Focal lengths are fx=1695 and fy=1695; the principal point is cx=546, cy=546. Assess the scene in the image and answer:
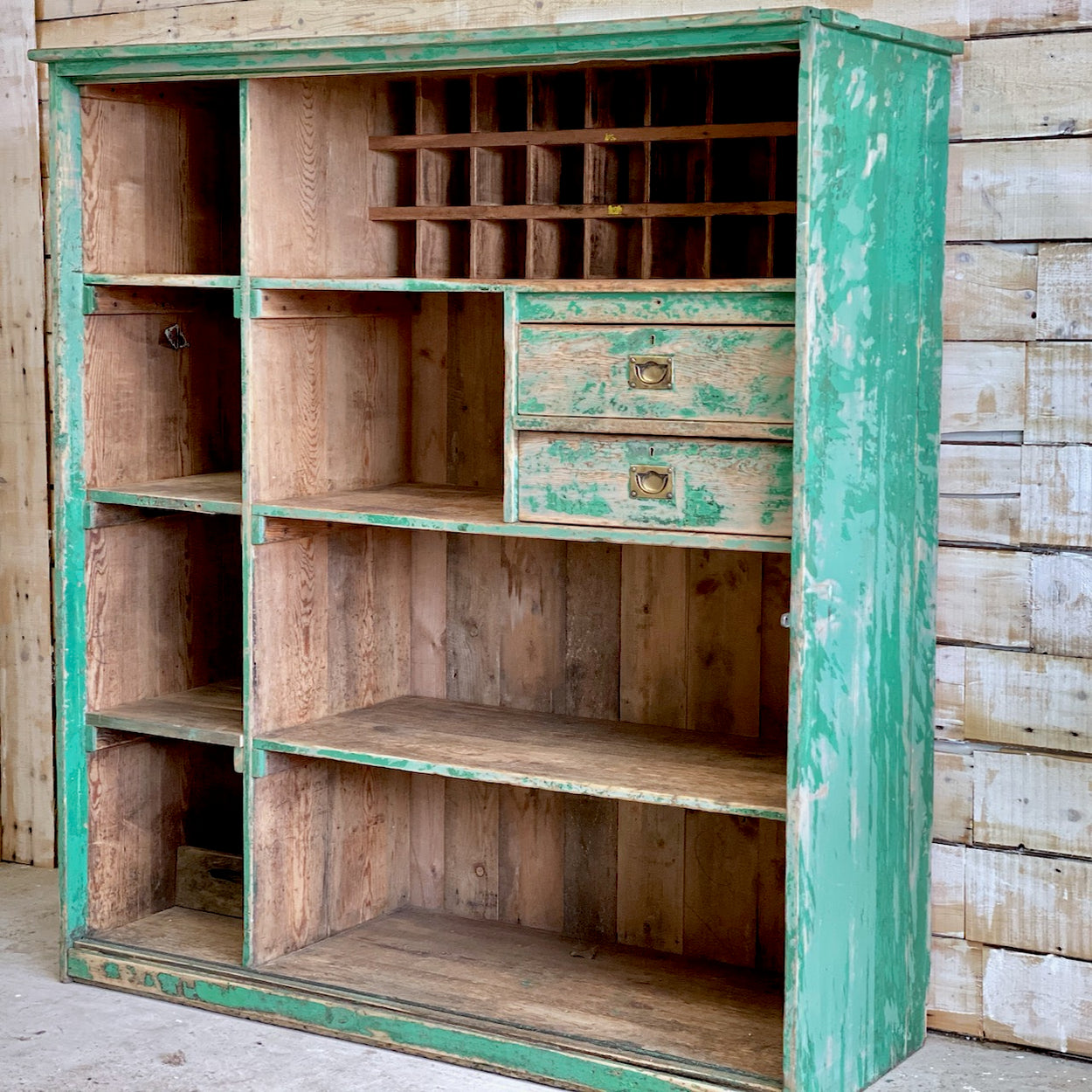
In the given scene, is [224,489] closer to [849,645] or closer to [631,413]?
[631,413]

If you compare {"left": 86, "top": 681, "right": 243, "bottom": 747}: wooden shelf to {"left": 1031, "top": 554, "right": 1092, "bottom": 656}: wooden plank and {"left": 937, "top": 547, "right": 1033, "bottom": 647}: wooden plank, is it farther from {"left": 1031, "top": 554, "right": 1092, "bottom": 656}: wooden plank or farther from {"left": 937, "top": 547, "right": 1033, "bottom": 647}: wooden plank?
{"left": 1031, "top": 554, "right": 1092, "bottom": 656}: wooden plank

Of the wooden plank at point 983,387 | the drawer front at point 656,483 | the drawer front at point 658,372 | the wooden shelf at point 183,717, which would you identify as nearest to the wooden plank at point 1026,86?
the wooden plank at point 983,387

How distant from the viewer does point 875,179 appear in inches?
115

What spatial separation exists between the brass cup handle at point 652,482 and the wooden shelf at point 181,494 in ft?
2.90

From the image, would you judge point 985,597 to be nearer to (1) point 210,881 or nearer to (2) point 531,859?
(2) point 531,859

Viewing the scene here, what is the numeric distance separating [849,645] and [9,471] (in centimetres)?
Result: 247

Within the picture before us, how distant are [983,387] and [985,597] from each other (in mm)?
403

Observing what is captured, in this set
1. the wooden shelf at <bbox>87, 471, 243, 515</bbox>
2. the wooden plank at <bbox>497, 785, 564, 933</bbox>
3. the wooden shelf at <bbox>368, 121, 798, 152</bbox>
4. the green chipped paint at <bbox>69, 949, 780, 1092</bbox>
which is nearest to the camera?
the green chipped paint at <bbox>69, 949, 780, 1092</bbox>

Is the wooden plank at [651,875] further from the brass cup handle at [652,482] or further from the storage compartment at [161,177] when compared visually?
the storage compartment at [161,177]

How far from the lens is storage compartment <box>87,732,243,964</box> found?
3764 millimetres

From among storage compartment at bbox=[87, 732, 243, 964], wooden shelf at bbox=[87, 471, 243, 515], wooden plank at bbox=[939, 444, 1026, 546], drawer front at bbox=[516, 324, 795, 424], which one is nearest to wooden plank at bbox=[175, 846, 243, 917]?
storage compartment at bbox=[87, 732, 243, 964]

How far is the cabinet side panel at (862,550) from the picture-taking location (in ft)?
9.21

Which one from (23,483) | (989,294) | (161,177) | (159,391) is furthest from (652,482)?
(23,483)

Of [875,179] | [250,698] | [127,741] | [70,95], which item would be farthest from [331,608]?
[875,179]
